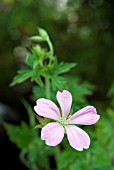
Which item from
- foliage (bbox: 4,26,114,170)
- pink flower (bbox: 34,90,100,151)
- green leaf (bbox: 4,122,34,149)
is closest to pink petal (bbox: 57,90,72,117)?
pink flower (bbox: 34,90,100,151)

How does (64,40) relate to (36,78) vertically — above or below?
below

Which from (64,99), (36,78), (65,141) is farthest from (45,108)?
(65,141)

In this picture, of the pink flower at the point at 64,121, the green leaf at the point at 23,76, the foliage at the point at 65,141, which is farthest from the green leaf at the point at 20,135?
the pink flower at the point at 64,121

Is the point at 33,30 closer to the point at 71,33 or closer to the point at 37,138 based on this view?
the point at 71,33

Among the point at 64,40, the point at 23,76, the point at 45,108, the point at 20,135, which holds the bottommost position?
the point at 64,40

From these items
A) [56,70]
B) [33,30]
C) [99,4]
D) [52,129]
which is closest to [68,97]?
[52,129]

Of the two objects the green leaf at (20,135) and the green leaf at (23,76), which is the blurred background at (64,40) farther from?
the green leaf at (23,76)

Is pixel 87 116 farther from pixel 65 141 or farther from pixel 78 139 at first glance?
pixel 65 141
